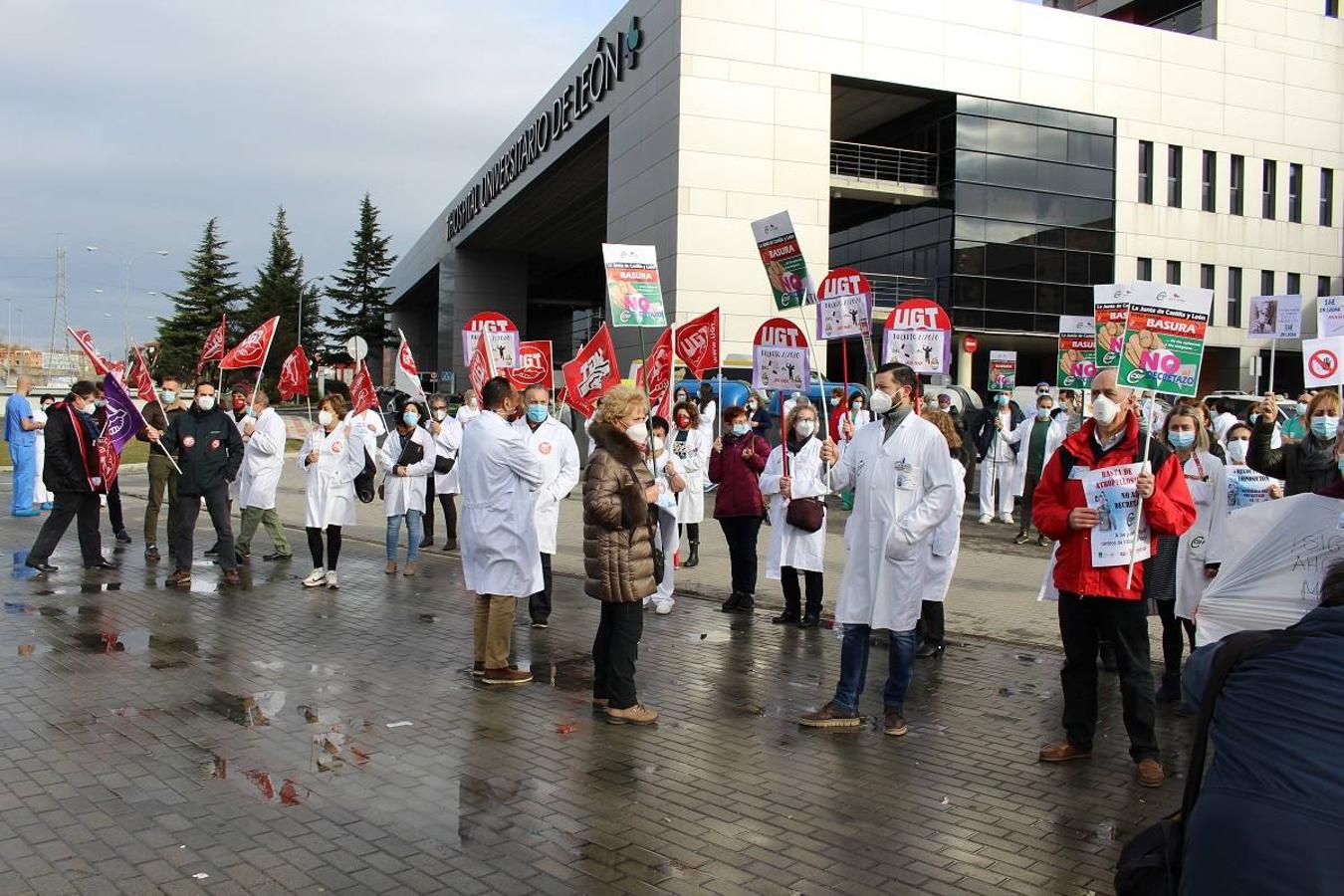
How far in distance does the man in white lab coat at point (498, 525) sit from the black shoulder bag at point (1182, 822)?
531 centimetres

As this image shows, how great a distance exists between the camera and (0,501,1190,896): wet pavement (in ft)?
14.1

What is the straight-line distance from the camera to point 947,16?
31.8m

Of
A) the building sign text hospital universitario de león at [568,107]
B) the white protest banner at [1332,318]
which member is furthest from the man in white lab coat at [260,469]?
the building sign text hospital universitario de león at [568,107]

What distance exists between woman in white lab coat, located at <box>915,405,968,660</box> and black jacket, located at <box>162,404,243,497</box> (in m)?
7.07

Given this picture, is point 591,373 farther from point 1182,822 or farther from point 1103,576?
point 1182,822

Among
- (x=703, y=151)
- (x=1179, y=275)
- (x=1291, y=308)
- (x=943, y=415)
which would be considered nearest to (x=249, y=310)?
(x=703, y=151)

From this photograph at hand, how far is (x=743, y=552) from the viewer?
34.0ft

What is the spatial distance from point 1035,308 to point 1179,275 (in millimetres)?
5986

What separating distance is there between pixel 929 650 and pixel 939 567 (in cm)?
93

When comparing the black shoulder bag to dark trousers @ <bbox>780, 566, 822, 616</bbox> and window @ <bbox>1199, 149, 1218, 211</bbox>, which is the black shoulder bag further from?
window @ <bbox>1199, 149, 1218, 211</bbox>

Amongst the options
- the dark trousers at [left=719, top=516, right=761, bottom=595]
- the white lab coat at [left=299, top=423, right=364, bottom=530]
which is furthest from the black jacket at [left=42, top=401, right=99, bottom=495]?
the dark trousers at [left=719, top=516, right=761, bottom=595]

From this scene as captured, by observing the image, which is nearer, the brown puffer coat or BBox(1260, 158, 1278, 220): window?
the brown puffer coat

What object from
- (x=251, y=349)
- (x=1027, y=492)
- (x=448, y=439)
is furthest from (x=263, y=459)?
(x=1027, y=492)

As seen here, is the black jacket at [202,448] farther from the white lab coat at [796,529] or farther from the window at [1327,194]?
the window at [1327,194]
